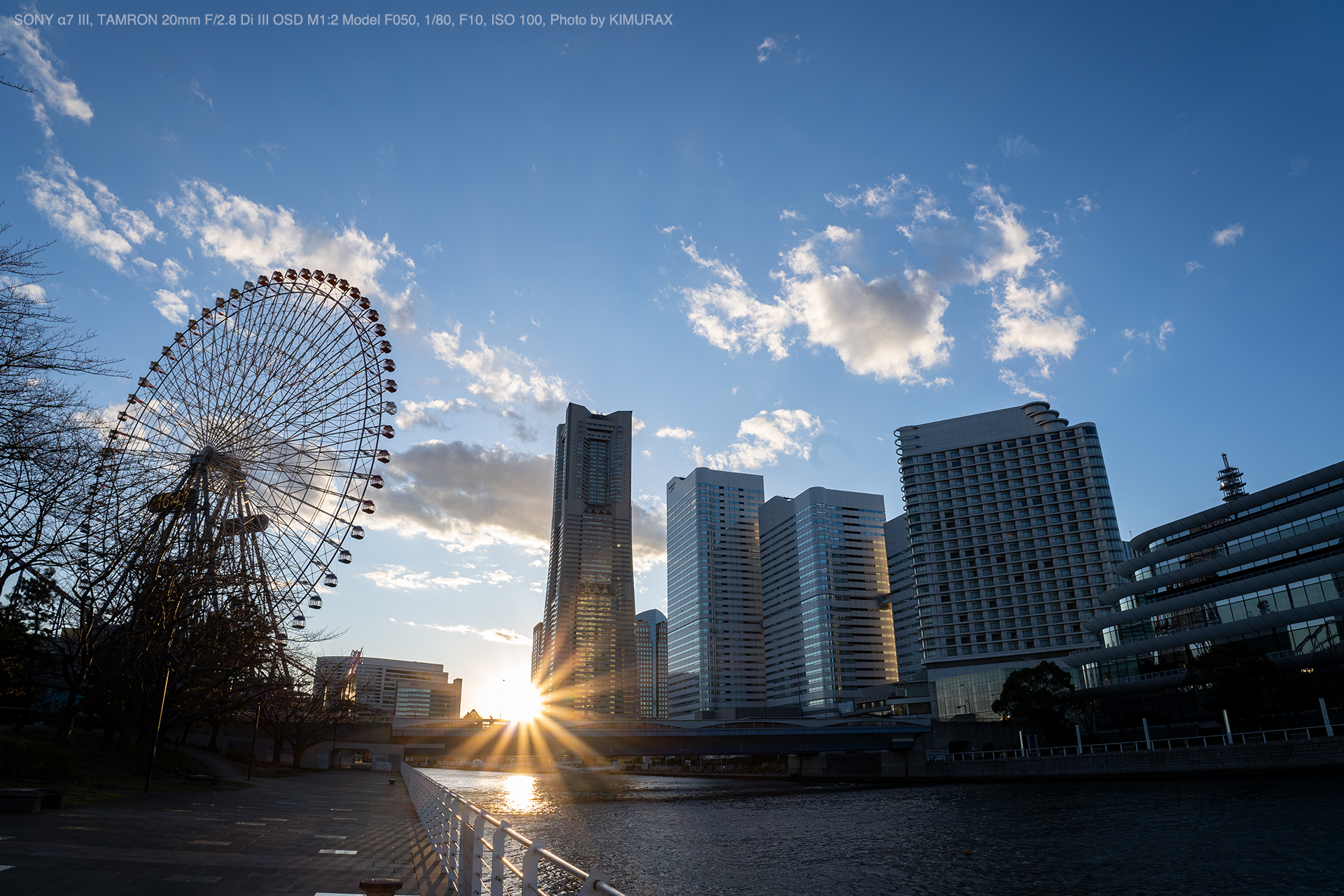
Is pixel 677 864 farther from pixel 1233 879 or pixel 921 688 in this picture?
pixel 921 688

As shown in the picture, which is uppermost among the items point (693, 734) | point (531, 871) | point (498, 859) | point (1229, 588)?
point (1229, 588)

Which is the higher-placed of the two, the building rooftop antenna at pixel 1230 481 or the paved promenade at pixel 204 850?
the building rooftop antenna at pixel 1230 481

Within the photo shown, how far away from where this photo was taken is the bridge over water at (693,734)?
304ft

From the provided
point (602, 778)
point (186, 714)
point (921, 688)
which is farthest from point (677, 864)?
point (921, 688)

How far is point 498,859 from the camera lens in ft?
34.1

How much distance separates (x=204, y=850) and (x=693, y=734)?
79347 millimetres

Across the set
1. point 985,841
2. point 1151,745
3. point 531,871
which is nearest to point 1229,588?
point 1151,745

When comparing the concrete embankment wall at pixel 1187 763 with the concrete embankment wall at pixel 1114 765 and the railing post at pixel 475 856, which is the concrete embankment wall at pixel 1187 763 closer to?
the concrete embankment wall at pixel 1114 765

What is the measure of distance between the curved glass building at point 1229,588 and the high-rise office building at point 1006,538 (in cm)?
6171

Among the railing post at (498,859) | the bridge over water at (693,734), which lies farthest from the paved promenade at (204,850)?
the bridge over water at (693,734)

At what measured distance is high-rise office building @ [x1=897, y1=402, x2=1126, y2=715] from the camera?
165 m

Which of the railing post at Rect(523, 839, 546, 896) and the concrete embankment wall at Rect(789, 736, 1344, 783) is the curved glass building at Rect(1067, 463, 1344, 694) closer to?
the concrete embankment wall at Rect(789, 736, 1344, 783)

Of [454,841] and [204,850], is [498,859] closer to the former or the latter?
[454,841]

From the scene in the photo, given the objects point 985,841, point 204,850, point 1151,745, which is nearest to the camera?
point 204,850
